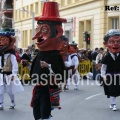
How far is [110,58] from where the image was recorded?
1209 cm

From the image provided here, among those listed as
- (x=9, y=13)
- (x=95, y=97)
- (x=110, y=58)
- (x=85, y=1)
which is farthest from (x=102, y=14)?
(x=9, y=13)

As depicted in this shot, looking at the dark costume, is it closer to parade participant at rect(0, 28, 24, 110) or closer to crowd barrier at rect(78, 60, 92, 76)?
parade participant at rect(0, 28, 24, 110)

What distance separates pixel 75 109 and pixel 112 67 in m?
1.52

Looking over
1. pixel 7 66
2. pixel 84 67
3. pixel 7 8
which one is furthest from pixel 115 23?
pixel 7 8

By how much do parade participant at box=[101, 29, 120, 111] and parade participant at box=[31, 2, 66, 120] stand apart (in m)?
3.43

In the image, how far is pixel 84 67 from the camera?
82.3 feet

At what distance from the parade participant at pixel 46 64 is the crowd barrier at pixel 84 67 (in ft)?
52.6

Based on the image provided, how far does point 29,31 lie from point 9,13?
22.3 m

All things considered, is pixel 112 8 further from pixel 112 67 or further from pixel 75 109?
pixel 75 109

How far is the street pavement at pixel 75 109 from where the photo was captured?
1085cm

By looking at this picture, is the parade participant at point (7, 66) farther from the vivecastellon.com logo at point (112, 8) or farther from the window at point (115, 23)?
the window at point (115, 23)

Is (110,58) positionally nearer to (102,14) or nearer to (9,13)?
(102,14)

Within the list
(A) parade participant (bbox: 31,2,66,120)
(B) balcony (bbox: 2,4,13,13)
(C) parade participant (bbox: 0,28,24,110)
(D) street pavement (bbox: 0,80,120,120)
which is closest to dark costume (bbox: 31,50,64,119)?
(A) parade participant (bbox: 31,2,66,120)

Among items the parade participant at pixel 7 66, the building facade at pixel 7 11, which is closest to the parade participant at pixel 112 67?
the parade participant at pixel 7 66
